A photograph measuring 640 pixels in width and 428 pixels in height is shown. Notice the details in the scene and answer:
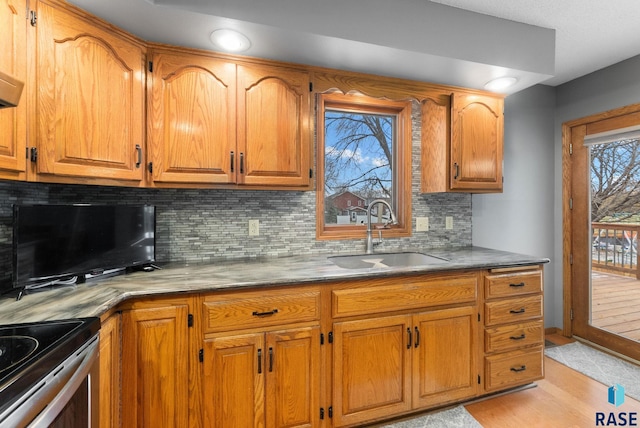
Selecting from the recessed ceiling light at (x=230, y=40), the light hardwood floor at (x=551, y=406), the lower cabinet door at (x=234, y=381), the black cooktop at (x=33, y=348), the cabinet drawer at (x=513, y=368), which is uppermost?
the recessed ceiling light at (x=230, y=40)

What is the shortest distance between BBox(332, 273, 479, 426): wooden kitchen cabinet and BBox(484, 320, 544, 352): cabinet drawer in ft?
0.40

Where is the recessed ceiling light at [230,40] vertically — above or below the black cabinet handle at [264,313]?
above

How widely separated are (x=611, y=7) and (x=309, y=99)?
6.25 feet

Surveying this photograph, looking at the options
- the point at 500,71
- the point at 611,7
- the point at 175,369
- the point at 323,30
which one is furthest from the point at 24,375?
the point at 611,7

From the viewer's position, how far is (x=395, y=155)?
8.79 feet

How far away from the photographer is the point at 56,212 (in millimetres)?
1511

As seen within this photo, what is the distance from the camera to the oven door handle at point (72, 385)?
0.86 metres

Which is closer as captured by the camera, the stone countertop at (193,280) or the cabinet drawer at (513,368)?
the stone countertop at (193,280)

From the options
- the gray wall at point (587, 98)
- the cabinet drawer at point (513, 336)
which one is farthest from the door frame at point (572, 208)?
the cabinet drawer at point (513, 336)

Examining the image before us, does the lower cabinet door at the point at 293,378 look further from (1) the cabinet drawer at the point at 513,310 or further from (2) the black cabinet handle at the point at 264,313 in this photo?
(1) the cabinet drawer at the point at 513,310

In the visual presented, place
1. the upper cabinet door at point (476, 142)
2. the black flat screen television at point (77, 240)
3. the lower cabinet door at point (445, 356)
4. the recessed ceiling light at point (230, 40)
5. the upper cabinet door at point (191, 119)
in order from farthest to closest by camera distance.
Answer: the upper cabinet door at point (476, 142)
the lower cabinet door at point (445, 356)
the upper cabinet door at point (191, 119)
the recessed ceiling light at point (230, 40)
the black flat screen television at point (77, 240)

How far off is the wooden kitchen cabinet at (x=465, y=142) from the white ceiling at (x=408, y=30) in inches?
6.5

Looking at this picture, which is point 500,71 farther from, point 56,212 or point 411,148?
point 56,212

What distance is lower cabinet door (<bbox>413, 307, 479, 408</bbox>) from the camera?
1905 millimetres
